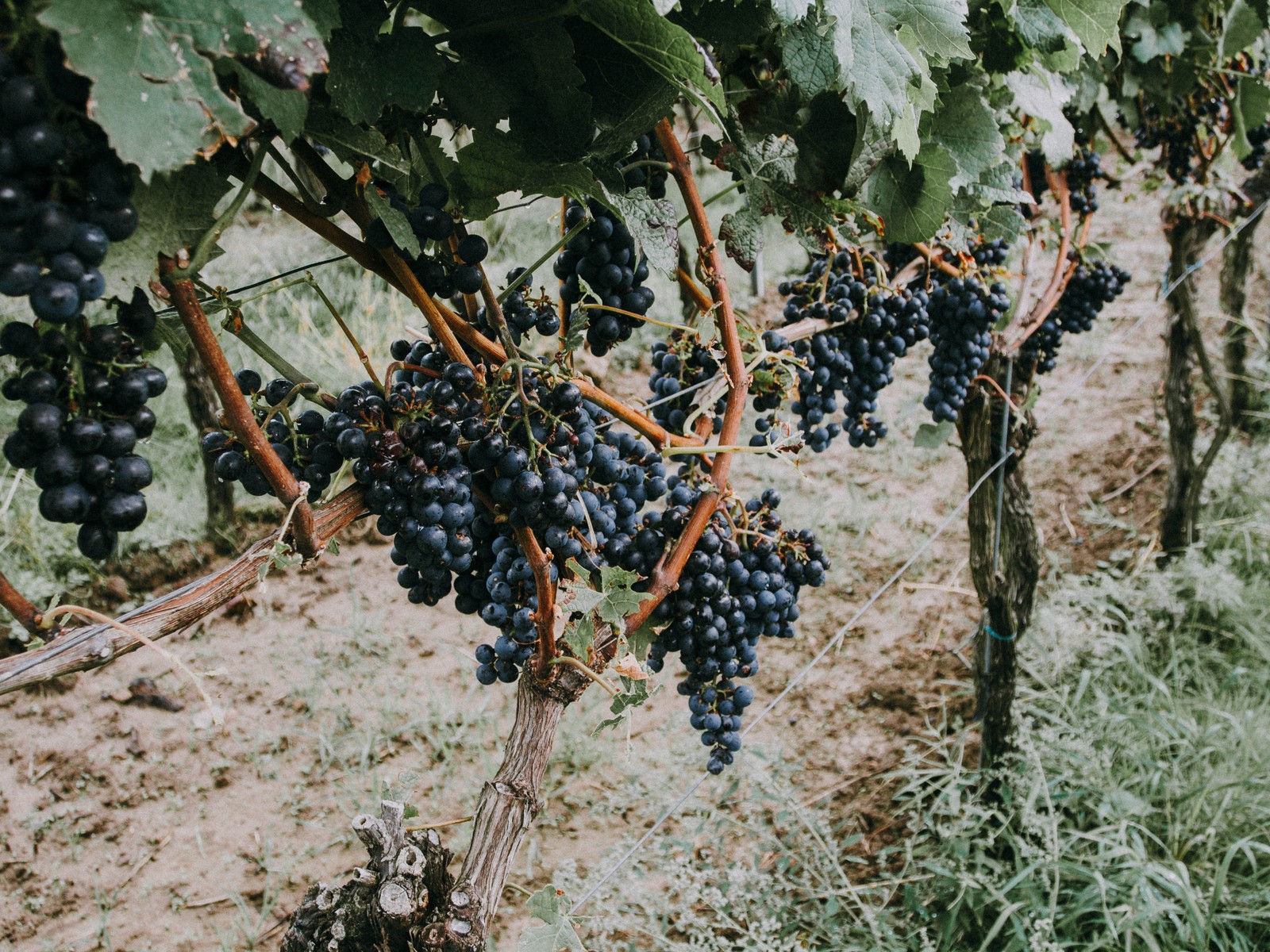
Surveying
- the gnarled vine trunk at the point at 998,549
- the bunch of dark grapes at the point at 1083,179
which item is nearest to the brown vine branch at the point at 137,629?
the gnarled vine trunk at the point at 998,549

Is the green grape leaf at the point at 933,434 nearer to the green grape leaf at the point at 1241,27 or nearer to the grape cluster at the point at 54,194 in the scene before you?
the green grape leaf at the point at 1241,27

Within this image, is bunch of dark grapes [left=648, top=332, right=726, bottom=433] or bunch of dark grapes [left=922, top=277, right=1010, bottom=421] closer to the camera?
bunch of dark grapes [left=648, top=332, right=726, bottom=433]

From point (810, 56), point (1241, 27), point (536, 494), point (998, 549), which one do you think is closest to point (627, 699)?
point (536, 494)

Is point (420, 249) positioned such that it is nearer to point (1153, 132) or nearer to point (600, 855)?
point (600, 855)

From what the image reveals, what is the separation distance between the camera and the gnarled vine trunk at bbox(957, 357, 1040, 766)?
2174 millimetres

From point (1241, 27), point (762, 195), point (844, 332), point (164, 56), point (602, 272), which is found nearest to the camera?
point (164, 56)

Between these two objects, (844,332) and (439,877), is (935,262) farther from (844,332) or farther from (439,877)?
(439,877)

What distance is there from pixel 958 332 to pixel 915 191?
0.59 m

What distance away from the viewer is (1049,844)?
2154 millimetres

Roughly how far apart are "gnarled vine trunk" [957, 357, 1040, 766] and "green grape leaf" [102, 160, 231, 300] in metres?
1.75

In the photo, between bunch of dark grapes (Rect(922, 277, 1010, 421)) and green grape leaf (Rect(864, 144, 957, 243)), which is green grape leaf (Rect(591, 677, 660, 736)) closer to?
green grape leaf (Rect(864, 144, 957, 243))

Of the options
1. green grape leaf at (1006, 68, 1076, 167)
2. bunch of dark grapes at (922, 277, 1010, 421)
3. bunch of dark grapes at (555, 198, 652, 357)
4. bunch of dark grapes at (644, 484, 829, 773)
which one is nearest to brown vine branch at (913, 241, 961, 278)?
bunch of dark grapes at (922, 277, 1010, 421)

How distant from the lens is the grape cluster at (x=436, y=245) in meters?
0.82

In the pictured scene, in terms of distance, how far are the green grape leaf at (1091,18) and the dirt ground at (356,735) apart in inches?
60.4
